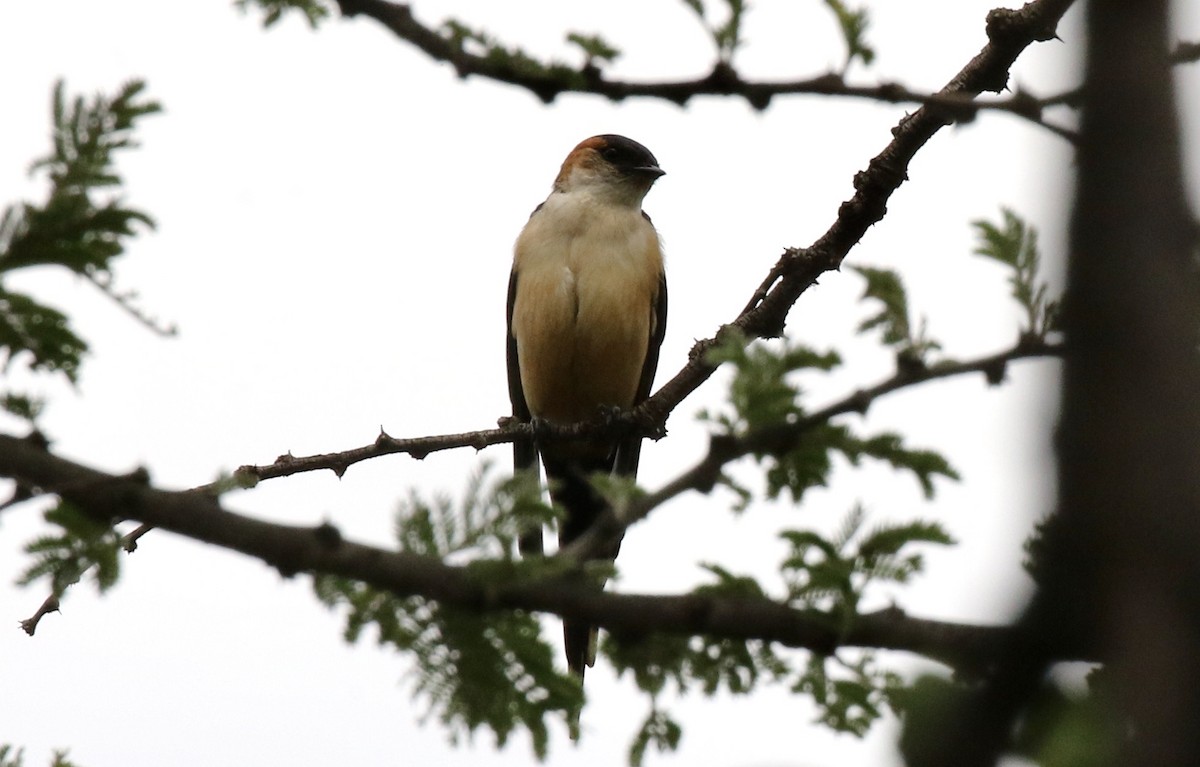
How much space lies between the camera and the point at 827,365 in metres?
2.69

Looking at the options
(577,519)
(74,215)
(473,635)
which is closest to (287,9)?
(74,215)

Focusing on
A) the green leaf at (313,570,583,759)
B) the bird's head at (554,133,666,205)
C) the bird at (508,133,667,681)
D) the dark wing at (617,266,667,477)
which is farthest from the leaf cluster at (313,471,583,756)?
the bird's head at (554,133,666,205)

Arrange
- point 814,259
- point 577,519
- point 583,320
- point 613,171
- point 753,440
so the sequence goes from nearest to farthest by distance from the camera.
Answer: point 753,440 → point 814,259 → point 577,519 → point 583,320 → point 613,171

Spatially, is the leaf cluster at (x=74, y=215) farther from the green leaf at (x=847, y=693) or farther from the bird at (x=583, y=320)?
the bird at (x=583, y=320)

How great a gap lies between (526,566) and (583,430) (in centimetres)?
471

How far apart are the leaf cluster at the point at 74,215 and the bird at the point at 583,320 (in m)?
4.90

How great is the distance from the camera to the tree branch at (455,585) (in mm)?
1980

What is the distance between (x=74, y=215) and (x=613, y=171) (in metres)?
6.73

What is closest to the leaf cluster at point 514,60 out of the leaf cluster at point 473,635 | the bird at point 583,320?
the leaf cluster at point 473,635

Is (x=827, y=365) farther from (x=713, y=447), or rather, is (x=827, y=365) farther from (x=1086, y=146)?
(x=1086, y=146)

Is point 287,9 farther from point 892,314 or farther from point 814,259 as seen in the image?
point 814,259

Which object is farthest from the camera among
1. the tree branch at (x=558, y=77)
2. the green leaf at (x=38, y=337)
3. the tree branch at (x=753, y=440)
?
the green leaf at (x=38, y=337)

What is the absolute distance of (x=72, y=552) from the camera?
2.54 m

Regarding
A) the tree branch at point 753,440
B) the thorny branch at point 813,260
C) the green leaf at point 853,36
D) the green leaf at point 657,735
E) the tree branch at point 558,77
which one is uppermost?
the thorny branch at point 813,260
